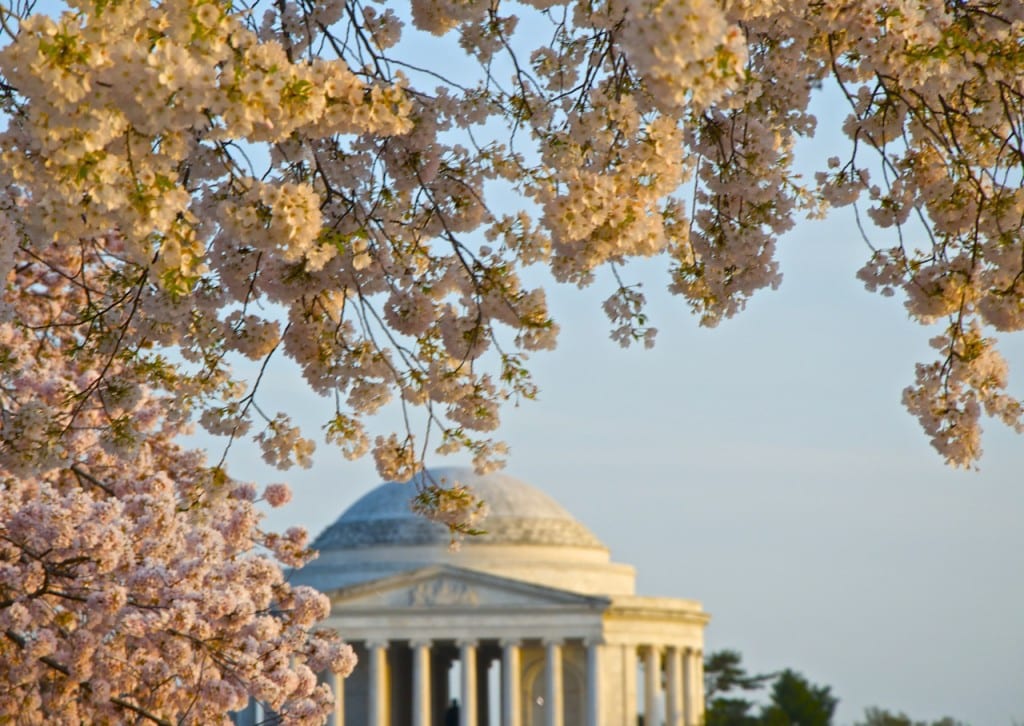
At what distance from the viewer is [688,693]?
10194cm

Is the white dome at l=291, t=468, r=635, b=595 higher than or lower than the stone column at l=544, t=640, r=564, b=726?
higher

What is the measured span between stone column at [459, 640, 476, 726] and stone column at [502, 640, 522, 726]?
65.2 inches

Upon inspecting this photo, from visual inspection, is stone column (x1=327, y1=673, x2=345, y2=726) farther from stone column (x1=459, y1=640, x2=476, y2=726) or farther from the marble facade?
stone column (x1=459, y1=640, x2=476, y2=726)

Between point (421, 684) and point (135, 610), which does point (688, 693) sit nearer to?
point (421, 684)

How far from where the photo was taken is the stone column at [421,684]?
94.4m

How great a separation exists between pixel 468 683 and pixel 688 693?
14.0 metres

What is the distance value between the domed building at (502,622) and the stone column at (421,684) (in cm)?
7

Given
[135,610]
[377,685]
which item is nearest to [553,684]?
[377,685]

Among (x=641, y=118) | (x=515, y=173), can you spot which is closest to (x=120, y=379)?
(x=515, y=173)

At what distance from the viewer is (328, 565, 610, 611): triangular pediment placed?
94.6 metres

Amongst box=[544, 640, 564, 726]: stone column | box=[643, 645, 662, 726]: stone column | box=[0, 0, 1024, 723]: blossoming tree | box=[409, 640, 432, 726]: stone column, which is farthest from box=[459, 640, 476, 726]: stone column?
box=[0, 0, 1024, 723]: blossoming tree

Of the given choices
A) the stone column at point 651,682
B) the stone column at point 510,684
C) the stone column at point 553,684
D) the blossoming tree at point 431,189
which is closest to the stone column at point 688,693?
the stone column at point 651,682

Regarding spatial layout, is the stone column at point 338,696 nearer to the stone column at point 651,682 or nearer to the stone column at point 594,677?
the stone column at point 594,677

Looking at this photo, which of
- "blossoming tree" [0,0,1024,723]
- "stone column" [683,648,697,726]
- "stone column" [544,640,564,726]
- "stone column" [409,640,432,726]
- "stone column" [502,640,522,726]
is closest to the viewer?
"blossoming tree" [0,0,1024,723]
